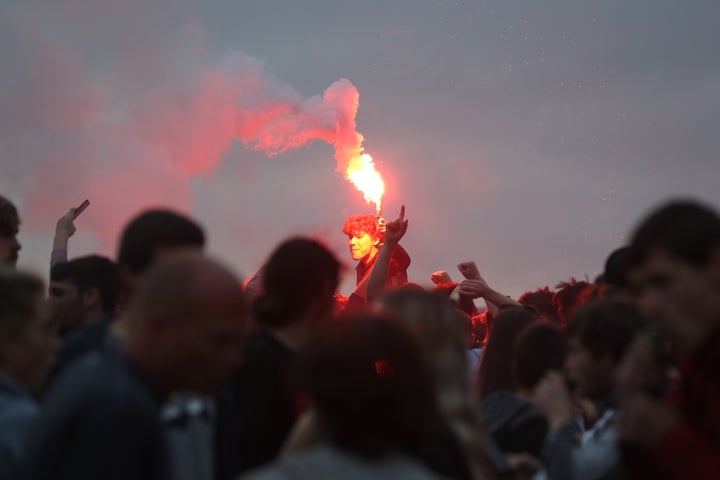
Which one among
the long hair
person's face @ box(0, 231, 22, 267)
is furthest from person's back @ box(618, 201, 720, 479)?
person's face @ box(0, 231, 22, 267)

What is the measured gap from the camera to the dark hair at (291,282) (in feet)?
14.8

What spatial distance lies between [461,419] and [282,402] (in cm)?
107

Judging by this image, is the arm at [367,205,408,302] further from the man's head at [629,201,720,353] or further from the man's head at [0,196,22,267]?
the man's head at [629,201,720,353]

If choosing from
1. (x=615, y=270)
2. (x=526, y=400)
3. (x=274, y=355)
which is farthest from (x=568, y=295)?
(x=274, y=355)

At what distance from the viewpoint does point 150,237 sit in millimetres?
4078

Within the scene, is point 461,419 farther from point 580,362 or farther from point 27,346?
point 27,346

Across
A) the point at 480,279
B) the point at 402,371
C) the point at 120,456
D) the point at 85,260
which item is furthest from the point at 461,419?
the point at 480,279

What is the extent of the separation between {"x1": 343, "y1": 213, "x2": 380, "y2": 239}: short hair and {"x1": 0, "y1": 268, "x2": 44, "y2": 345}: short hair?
23.3ft

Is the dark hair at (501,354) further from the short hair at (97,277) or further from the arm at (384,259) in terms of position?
the arm at (384,259)

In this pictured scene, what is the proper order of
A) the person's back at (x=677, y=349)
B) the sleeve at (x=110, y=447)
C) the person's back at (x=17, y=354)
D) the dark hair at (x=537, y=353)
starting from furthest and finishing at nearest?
the dark hair at (x=537, y=353) < the person's back at (x=17, y=354) < the person's back at (x=677, y=349) < the sleeve at (x=110, y=447)

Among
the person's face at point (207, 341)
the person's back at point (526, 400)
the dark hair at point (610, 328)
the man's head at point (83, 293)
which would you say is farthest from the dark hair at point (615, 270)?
the person's face at point (207, 341)

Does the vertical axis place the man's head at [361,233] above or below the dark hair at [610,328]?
above

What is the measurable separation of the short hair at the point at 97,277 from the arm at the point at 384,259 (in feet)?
12.2

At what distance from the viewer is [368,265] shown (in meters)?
11.0
